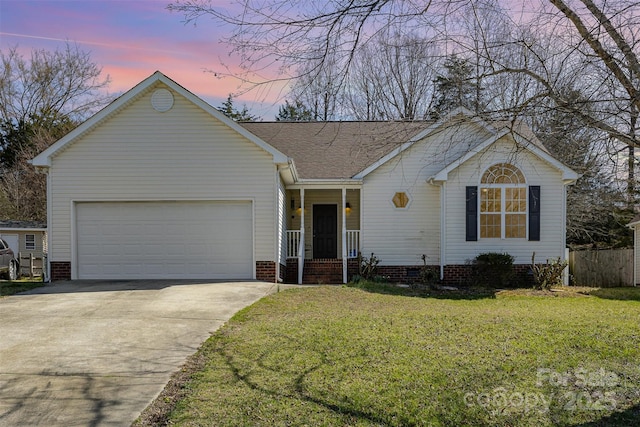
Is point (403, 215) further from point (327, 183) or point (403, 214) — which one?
point (327, 183)

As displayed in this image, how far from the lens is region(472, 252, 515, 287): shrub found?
1434 cm

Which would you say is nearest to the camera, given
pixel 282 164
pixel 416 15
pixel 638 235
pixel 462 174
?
pixel 416 15

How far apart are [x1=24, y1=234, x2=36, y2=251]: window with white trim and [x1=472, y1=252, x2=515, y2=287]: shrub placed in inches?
744

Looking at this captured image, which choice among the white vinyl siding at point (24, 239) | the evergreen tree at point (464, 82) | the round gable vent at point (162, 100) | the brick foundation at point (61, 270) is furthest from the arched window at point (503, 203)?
the white vinyl siding at point (24, 239)

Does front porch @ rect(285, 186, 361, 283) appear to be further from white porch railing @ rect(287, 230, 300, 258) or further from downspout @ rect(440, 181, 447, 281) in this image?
downspout @ rect(440, 181, 447, 281)

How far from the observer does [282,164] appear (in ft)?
43.6

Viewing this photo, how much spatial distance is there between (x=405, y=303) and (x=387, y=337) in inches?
Answer: 152

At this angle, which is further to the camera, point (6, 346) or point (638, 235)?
point (638, 235)

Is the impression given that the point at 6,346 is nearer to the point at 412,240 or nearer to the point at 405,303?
the point at 405,303

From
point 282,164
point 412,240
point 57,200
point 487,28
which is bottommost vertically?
point 412,240

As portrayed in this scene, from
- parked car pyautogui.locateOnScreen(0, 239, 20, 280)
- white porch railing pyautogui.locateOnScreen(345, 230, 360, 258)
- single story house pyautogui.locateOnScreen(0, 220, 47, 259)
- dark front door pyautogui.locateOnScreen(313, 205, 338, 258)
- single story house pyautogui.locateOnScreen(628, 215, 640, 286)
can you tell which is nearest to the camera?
white porch railing pyautogui.locateOnScreen(345, 230, 360, 258)

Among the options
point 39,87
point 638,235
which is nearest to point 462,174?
point 638,235

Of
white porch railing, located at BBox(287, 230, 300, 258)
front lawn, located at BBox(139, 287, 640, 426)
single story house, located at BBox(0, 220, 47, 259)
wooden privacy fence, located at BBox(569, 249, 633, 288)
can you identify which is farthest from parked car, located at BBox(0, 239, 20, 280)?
wooden privacy fence, located at BBox(569, 249, 633, 288)

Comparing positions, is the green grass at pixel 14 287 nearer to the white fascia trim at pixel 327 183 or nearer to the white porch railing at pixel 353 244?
the white fascia trim at pixel 327 183
